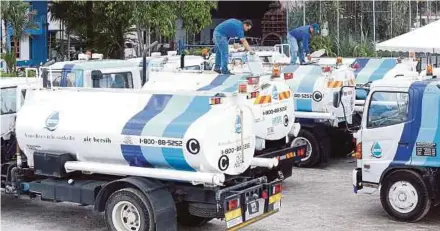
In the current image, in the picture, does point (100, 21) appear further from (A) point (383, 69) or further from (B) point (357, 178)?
(B) point (357, 178)

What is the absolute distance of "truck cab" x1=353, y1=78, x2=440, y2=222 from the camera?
31.2 feet

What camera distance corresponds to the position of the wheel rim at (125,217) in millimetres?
8383

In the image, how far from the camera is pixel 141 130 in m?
8.38

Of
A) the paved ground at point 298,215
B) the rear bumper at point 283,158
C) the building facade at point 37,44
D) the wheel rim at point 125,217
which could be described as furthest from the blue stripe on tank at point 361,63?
the building facade at point 37,44

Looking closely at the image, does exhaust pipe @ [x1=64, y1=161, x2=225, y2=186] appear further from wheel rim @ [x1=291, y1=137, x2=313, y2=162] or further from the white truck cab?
wheel rim @ [x1=291, y1=137, x2=313, y2=162]

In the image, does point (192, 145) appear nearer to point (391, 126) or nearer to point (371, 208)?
point (391, 126)

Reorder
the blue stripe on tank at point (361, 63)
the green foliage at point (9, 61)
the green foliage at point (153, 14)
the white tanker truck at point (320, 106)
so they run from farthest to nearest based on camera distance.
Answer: the green foliage at point (153, 14), the green foliage at point (9, 61), the blue stripe on tank at point (361, 63), the white tanker truck at point (320, 106)

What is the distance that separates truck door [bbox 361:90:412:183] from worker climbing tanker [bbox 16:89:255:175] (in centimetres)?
206

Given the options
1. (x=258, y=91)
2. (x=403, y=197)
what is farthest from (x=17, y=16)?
(x=403, y=197)

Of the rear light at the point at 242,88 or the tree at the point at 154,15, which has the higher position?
the tree at the point at 154,15

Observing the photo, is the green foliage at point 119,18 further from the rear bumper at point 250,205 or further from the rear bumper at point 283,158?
the rear bumper at point 250,205

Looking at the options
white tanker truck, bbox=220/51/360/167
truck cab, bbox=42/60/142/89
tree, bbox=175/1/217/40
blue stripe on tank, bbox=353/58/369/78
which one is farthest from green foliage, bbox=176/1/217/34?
truck cab, bbox=42/60/142/89

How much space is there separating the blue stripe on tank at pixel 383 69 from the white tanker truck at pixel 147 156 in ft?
25.1

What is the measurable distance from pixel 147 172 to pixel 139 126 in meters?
0.53
